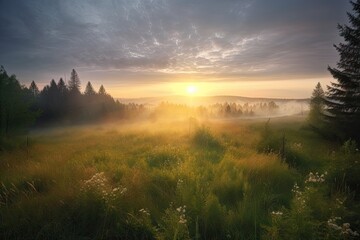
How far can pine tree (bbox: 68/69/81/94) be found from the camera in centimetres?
6003

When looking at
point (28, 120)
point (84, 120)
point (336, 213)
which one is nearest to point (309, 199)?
point (336, 213)

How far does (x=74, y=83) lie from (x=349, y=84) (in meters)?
60.7

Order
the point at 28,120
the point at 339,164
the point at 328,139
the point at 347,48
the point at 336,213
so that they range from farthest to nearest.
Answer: the point at 28,120
the point at 328,139
the point at 347,48
the point at 339,164
the point at 336,213

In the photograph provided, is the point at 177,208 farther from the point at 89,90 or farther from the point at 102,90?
the point at 102,90

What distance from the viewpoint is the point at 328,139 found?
57.1ft

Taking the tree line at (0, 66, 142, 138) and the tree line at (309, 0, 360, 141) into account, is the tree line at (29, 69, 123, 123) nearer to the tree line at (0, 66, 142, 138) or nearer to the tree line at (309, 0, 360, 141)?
the tree line at (0, 66, 142, 138)

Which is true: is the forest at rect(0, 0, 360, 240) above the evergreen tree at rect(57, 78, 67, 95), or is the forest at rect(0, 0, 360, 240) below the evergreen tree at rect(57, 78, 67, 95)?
below

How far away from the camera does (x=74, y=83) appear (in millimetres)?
60938

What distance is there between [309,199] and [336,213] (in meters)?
0.50

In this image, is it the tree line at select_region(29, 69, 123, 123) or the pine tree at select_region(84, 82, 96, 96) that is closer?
the tree line at select_region(29, 69, 123, 123)

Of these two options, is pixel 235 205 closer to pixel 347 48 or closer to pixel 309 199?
pixel 309 199

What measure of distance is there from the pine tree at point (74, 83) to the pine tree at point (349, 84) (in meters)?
58.4

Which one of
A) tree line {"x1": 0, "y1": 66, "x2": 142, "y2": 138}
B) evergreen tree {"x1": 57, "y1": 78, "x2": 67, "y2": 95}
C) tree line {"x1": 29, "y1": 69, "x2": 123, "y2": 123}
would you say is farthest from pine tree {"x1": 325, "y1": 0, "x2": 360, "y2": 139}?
evergreen tree {"x1": 57, "y1": 78, "x2": 67, "y2": 95}

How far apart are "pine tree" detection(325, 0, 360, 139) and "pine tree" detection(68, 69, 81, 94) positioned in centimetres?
5835
